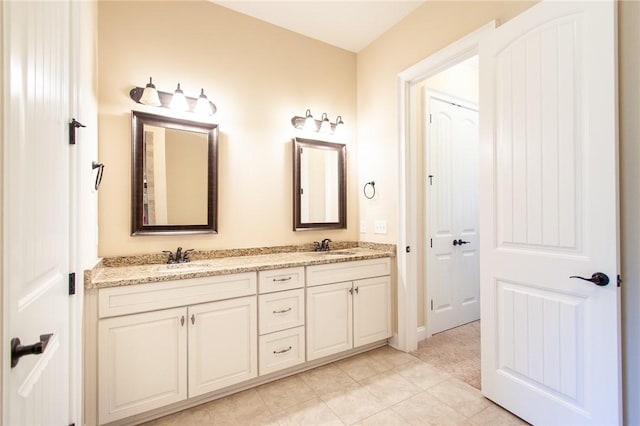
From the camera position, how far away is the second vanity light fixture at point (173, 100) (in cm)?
205

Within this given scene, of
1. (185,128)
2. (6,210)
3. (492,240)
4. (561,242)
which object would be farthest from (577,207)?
(185,128)

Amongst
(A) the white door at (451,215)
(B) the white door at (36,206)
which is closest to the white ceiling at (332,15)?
(A) the white door at (451,215)

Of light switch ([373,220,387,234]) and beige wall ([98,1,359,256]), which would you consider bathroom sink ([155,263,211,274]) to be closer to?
beige wall ([98,1,359,256])

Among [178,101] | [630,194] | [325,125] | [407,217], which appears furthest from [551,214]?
[178,101]

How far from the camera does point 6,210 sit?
2.39 ft

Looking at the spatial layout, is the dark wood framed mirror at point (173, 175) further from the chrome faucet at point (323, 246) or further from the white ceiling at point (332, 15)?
the white ceiling at point (332, 15)

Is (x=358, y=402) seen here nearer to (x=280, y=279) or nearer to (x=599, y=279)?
(x=280, y=279)

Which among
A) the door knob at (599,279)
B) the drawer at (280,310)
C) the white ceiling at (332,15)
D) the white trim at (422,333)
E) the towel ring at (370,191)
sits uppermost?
the white ceiling at (332,15)

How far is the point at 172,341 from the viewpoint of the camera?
1767 mm

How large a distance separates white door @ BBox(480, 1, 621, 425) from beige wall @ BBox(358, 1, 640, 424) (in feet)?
0.34

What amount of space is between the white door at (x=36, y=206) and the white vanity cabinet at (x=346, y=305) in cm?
150

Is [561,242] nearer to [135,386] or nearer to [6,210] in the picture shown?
[6,210]

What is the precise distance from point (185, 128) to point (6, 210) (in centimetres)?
170

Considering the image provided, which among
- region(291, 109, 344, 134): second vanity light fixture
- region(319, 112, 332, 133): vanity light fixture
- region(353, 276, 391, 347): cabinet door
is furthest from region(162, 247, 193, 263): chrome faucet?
region(319, 112, 332, 133): vanity light fixture
